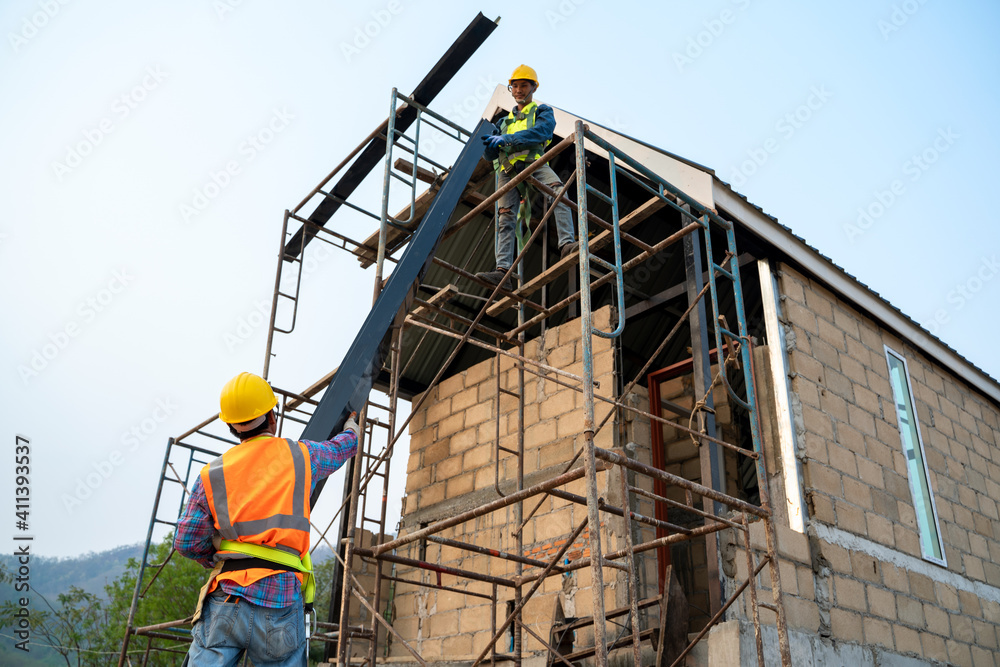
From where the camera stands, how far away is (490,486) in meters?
8.70

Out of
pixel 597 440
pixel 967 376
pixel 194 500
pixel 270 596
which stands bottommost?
pixel 270 596

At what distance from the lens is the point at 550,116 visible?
649 cm

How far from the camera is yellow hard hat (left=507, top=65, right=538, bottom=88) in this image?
687 centimetres

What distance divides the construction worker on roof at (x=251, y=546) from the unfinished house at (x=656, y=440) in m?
1.31

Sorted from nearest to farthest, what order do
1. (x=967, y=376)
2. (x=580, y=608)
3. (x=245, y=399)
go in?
(x=245, y=399)
(x=580, y=608)
(x=967, y=376)

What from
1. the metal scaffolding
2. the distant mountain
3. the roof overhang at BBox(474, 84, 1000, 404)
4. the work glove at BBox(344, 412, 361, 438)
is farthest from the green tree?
the distant mountain

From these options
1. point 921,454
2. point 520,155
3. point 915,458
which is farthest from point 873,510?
point 520,155

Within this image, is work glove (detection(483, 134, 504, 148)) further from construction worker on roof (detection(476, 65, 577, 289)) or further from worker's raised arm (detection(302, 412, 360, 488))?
worker's raised arm (detection(302, 412, 360, 488))

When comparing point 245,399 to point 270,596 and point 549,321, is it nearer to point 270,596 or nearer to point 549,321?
point 270,596

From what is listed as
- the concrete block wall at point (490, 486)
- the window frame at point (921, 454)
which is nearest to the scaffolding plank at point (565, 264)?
the concrete block wall at point (490, 486)

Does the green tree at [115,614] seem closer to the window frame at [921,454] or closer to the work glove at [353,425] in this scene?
the window frame at [921,454]

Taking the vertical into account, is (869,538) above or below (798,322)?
below

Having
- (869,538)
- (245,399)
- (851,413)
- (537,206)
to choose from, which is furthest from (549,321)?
(245,399)

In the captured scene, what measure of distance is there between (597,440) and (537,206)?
2.94 m
